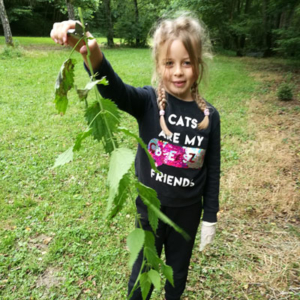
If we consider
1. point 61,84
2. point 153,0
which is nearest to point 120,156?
point 61,84

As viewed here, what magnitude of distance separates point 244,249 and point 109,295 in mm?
1368

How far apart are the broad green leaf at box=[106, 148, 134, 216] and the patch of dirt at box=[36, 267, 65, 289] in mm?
2212

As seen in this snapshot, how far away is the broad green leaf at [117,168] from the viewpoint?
43cm

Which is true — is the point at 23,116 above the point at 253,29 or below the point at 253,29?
below

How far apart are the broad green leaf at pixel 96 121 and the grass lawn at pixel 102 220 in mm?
1135

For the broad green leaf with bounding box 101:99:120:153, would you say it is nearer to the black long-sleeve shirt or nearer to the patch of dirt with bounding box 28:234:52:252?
the black long-sleeve shirt

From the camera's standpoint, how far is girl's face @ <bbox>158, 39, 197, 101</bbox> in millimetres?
1239

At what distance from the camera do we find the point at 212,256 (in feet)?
8.21

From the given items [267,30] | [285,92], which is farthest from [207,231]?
[267,30]

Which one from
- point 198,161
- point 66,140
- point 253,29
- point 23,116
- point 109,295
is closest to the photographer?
point 198,161

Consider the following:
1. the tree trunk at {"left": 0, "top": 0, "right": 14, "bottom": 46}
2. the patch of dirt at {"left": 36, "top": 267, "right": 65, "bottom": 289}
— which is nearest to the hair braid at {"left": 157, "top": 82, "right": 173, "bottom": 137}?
the patch of dirt at {"left": 36, "top": 267, "right": 65, "bottom": 289}

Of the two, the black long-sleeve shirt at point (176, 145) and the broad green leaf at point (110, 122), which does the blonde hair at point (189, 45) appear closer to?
the black long-sleeve shirt at point (176, 145)

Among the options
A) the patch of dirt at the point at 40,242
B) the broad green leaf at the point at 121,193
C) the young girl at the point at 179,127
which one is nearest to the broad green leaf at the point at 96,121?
the broad green leaf at the point at 121,193

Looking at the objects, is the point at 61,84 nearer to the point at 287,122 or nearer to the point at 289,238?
the point at 289,238
